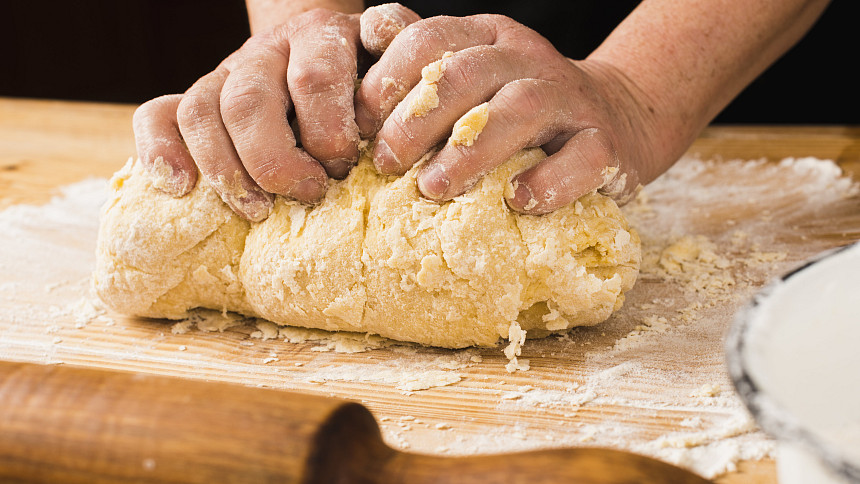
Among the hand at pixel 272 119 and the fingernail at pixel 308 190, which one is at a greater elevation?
the hand at pixel 272 119

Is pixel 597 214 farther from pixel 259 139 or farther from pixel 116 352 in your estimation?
pixel 116 352

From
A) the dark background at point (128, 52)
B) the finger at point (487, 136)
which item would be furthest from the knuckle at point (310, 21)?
the dark background at point (128, 52)

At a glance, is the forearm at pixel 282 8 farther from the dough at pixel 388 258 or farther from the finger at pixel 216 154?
the dough at pixel 388 258

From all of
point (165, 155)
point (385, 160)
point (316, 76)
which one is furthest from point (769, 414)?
point (165, 155)

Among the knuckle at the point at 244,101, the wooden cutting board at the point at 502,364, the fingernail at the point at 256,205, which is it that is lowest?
the wooden cutting board at the point at 502,364

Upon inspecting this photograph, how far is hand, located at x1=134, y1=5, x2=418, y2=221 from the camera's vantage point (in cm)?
132

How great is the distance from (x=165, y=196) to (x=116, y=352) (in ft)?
1.03

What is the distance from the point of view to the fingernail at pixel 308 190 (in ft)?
4.41

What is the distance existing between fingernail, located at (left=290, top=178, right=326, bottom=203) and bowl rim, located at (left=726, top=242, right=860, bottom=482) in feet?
2.69

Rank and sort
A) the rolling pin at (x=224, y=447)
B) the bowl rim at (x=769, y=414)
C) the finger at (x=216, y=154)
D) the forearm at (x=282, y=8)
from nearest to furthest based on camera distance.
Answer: the bowl rim at (x=769, y=414) < the rolling pin at (x=224, y=447) < the finger at (x=216, y=154) < the forearm at (x=282, y=8)

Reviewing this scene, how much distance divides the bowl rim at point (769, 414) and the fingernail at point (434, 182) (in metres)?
0.62

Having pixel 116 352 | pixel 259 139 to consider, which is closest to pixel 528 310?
pixel 259 139

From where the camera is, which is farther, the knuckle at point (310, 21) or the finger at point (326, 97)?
the knuckle at point (310, 21)

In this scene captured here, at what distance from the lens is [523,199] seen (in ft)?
4.22
